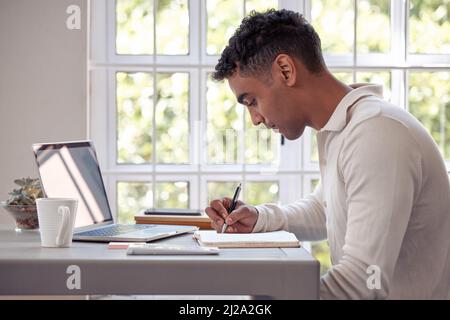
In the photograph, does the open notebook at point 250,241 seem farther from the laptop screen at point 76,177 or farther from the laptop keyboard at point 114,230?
the laptop screen at point 76,177

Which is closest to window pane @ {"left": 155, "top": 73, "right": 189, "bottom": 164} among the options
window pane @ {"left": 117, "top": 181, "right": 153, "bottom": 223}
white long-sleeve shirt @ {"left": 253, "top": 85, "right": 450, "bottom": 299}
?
window pane @ {"left": 117, "top": 181, "right": 153, "bottom": 223}

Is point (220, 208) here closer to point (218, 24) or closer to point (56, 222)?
point (56, 222)

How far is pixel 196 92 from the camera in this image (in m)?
3.37

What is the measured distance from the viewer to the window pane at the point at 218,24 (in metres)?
3.38

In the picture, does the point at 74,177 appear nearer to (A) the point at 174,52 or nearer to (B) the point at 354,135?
(B) the point at 354,135

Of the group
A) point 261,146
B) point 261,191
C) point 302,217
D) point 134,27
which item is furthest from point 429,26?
point 302,217

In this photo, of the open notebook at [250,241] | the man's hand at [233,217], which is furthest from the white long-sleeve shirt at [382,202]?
the man's hand at [233,217]

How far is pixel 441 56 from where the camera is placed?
344 cm

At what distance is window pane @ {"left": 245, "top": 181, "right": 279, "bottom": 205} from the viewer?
11.1 ft

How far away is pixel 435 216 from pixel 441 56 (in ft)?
5.66

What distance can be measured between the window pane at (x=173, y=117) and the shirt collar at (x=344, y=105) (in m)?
1.44
